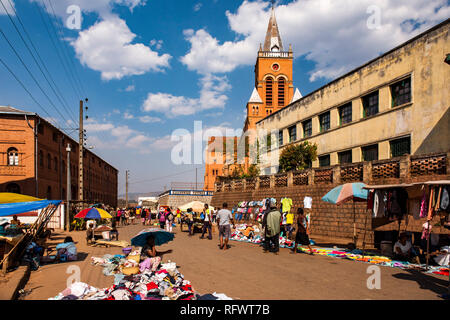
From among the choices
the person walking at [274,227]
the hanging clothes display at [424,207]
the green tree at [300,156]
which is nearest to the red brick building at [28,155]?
the green tree at [300,156]

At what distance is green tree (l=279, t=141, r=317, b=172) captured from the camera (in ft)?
84.0

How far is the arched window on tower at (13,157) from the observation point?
3073cm

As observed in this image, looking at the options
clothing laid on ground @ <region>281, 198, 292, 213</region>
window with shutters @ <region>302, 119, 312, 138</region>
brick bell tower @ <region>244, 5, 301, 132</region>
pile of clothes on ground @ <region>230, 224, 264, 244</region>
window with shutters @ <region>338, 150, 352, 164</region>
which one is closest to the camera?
pile of clothes on ground @ <region>230, 224, 264, 244</region>

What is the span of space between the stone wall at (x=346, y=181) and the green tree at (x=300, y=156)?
252 centimetres

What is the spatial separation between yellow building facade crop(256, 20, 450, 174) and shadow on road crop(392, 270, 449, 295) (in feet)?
33.9

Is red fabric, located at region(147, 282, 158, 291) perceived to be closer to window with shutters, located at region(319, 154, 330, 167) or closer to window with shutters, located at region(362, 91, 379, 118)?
window with shutters, located at region(362, 91, 379, 118)

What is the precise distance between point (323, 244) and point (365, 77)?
41.6 feet

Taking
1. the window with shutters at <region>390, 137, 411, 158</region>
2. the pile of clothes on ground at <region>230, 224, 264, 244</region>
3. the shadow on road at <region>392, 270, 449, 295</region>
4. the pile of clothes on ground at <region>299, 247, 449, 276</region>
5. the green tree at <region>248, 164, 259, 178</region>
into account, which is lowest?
the pile of clothes on ground at <region>230, 224, 264, 244</region>

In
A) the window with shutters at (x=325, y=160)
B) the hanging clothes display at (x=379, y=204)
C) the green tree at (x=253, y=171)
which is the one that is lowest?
the hanging clothes display at (x=379, y=204)

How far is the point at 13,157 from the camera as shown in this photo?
3088 cm

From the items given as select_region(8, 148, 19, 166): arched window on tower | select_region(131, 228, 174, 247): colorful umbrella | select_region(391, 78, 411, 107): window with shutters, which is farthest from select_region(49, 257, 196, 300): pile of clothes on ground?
select_region(8, 148, 19, 166): arched window on tower

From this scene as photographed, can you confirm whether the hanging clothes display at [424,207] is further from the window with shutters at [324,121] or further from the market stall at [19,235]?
the window with shutters at [324,121]

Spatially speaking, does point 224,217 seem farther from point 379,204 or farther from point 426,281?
point 426,281

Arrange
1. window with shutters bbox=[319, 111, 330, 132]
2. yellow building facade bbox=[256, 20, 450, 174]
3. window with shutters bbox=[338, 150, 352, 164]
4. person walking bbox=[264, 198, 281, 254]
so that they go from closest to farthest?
person walking bbox=[264, 198, 281, 254] → yellow building facade bbox=[256, 20, 450, 174] → window with shutters bbox=[338, 150, 352, 164] → window with shutters bbox=[319, 111, 330, 132]
